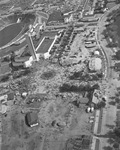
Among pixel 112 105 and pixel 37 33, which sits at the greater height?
pixel 37 33

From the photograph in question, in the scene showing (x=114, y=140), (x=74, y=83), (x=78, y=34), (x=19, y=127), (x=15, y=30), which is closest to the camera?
(x=114, y=140)

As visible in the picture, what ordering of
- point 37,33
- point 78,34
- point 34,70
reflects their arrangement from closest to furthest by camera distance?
point 34,70 < point 78,34 < point 37,33

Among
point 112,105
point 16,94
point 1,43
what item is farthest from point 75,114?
point 1,43

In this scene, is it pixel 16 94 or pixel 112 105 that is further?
pixel 16 94

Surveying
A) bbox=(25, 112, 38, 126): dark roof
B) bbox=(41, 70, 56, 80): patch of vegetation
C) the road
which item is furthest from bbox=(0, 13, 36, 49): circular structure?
bbox=(25, 112, 38, 126): dark roof

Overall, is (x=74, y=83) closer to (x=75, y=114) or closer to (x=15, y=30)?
(x=75, y=114)

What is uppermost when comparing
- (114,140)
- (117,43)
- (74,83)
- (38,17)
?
(38,17)

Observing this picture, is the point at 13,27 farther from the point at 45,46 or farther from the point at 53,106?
the point at 53,106

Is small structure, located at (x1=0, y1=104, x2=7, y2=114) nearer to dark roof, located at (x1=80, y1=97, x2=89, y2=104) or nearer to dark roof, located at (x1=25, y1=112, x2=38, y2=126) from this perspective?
dark roof, located at (x1=25, y1=112, x2=38, y2=126)
